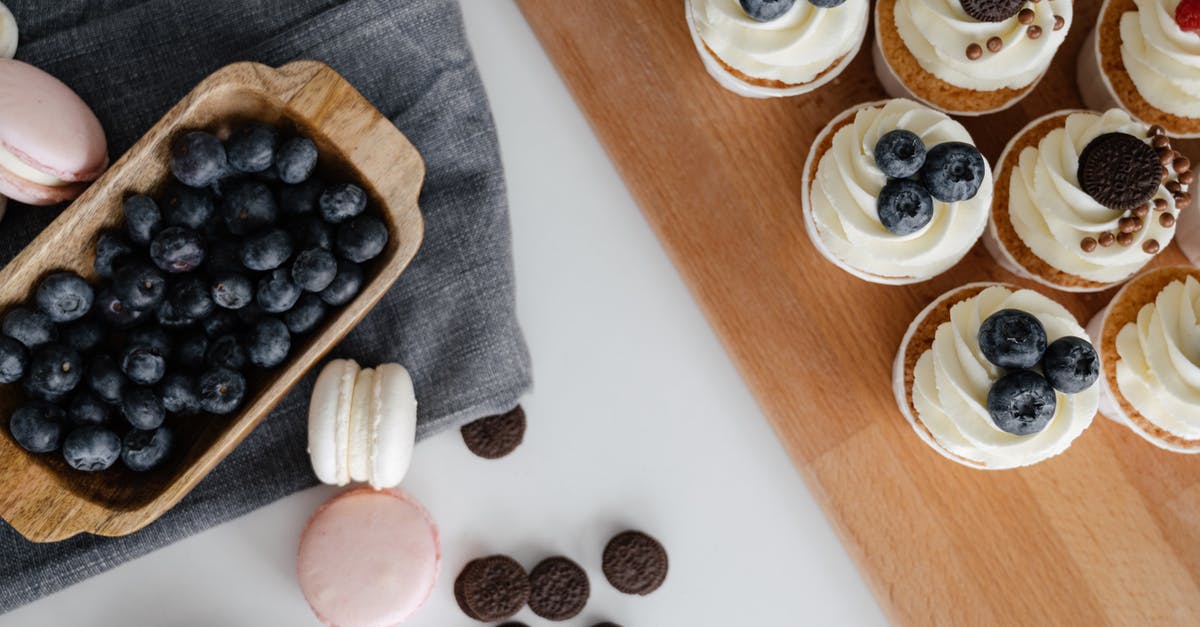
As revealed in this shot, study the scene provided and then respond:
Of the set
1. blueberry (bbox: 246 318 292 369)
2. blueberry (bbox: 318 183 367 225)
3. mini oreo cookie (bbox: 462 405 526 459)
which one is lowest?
mini oreo cookie (bbox: 462 405 526 459)

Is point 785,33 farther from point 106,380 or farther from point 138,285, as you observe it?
point 106,380

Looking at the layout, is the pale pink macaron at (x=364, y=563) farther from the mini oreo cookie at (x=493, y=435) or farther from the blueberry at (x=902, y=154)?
the blueberry at (x=902, y=154)

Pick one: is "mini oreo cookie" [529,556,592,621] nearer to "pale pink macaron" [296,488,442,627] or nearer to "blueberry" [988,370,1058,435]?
"pale pink macaron" [296,488,442,627]

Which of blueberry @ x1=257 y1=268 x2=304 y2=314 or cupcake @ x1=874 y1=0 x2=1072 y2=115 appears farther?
cupcake @ x1=874 y1=0 x2=1072 y2=115

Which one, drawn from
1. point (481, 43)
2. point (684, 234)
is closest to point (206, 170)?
point (481, 43)

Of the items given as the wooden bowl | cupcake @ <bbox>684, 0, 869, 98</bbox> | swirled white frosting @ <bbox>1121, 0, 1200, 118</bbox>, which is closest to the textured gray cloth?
the wooden bowl

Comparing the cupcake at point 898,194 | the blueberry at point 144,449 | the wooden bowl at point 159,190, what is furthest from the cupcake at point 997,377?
the blueberry at point 144,449
